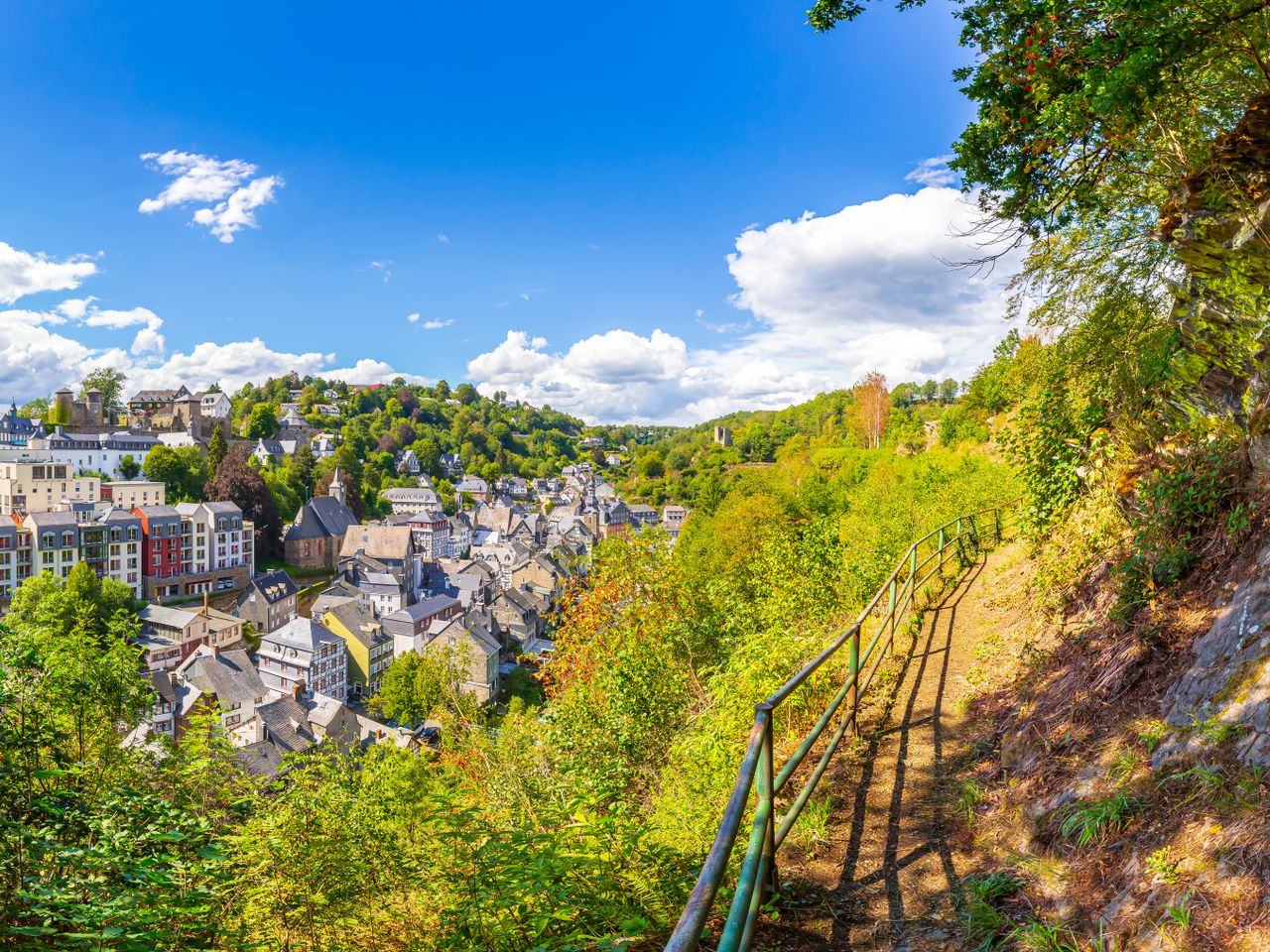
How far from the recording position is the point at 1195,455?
15.1 feet

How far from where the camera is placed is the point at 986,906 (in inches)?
103

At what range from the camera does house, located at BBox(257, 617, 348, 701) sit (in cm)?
4181

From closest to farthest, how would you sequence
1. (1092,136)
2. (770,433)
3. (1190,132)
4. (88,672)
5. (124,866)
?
(124,866), (1190,132), (1092,136), (88,672), (770,433)

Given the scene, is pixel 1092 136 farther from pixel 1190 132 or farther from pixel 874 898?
pixel 874 898

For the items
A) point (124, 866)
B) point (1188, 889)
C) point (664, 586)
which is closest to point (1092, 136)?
point (1188, 889)

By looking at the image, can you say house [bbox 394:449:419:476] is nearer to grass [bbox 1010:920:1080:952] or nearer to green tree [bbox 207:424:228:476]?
green tree [bbox 207:424:228:476]

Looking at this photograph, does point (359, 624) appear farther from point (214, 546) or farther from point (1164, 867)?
point (1164, 867)

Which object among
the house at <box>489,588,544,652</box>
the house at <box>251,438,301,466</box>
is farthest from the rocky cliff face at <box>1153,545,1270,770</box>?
the house at <box>251,438,301,466</box>

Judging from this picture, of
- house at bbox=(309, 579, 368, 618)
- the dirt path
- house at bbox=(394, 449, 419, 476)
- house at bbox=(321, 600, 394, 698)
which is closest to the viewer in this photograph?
the dirt path

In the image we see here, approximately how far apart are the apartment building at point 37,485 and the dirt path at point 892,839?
234 feet

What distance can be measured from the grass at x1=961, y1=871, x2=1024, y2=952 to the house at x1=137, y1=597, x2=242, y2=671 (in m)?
50.1

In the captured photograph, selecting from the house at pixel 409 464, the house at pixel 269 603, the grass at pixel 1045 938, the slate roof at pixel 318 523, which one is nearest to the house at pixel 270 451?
the house at pixel 409 464

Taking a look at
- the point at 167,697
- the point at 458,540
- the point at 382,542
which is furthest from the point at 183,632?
the point at 458,540

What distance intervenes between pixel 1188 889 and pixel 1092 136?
5606 mm
